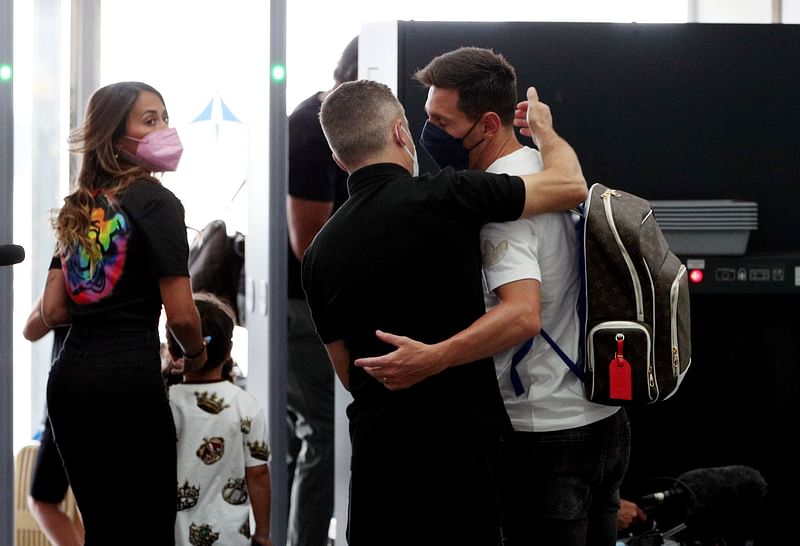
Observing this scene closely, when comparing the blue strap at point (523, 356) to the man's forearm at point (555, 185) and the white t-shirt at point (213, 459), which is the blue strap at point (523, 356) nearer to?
the man's forearm at point (555, 185)

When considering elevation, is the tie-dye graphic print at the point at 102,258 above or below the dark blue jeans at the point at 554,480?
above

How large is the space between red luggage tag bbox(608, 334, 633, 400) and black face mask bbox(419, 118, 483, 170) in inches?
16.6

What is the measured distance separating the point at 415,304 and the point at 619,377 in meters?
0.36

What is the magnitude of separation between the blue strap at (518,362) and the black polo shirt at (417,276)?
8cm

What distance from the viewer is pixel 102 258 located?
1996 millimetres

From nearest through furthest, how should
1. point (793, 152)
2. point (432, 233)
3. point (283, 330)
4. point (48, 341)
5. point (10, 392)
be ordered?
point (432, 233), point (10, 392), point (793, 152), point (283, 330), point (48, 341)

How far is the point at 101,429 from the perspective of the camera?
1.96m

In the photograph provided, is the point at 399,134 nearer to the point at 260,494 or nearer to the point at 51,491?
the point at 260,494

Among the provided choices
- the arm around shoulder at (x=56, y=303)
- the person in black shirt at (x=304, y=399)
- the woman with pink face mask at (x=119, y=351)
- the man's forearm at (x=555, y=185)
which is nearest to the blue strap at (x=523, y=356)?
the man's forearm at (x=555, y=185)

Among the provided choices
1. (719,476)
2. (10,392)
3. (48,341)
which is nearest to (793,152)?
(719,476)

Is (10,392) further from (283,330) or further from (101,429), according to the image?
(283,330)

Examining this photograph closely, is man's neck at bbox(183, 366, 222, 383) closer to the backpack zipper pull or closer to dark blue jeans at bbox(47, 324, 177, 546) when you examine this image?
dark blue jeans at bbox(47, 324, 177, 546)

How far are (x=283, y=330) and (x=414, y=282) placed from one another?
4.59 ft

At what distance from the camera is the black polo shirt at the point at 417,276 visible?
156 centimetres
